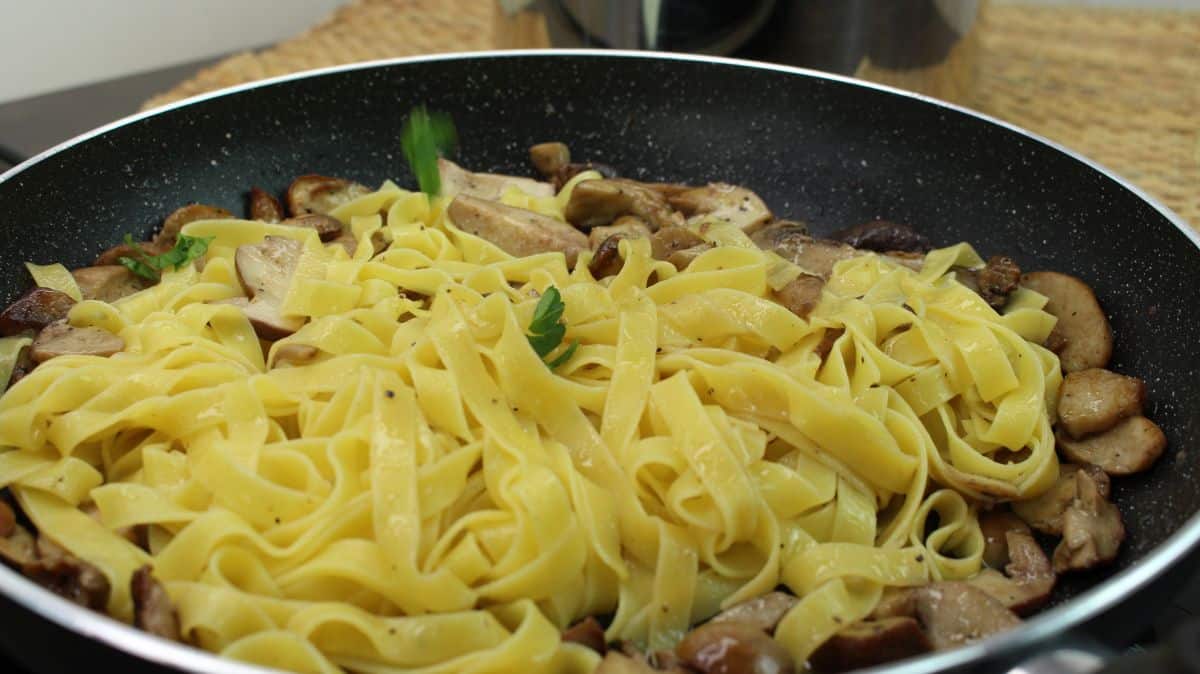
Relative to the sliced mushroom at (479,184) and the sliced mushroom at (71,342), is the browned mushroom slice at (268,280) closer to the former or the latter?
the sliced mushroom at (71,342)

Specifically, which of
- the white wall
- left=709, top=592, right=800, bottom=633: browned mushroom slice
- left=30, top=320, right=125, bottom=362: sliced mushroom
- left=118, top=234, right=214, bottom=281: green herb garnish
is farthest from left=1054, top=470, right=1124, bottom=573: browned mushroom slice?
the white wall

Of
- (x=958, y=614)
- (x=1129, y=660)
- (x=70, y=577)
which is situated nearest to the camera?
(x=1129, y=660)

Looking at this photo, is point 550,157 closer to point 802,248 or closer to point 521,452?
point 802,248

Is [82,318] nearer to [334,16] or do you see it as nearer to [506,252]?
[506,252]

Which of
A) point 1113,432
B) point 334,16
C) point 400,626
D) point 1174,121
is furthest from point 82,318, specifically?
point 1174,121

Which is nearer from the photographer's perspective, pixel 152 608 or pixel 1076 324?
pixel 152 608

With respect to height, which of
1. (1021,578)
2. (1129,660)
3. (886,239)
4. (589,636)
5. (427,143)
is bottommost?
(1021,578)

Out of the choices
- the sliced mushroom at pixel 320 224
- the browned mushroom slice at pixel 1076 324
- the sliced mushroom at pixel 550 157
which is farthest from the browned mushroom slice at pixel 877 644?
the sliced mushroom at pixel 550 157

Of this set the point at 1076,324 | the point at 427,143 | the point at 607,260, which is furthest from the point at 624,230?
the point at 1076,324
